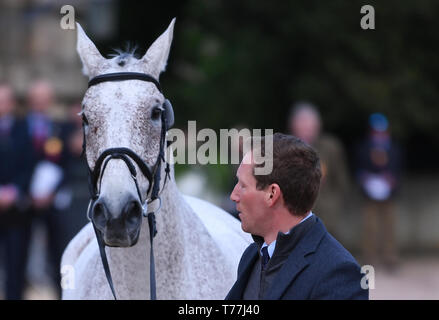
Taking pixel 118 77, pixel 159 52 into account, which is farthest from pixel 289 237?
pixel 159 52

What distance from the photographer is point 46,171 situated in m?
8.62

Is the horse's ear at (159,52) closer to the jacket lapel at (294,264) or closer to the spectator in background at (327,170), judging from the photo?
the jacket lapel at (294,264)

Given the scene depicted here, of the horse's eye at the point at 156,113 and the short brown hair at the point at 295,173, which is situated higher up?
the horse's eye at the point at 156,113

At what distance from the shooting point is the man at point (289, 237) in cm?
254

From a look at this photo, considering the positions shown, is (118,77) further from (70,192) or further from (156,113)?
(70,192)

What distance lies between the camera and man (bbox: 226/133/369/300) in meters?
2.54

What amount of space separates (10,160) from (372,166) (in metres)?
5.70

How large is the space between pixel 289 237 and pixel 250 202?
0.20 m

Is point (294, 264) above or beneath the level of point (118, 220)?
beneath

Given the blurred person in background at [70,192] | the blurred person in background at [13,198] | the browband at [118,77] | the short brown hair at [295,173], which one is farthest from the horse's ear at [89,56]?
the blurred person in background at [13,198]

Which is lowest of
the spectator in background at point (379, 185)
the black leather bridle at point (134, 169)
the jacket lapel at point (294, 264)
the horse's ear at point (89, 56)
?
the jacket lapel at point (294, 264)

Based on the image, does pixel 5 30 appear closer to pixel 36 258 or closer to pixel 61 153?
pixel 36 258

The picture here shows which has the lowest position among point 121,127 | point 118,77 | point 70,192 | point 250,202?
point 250,202
